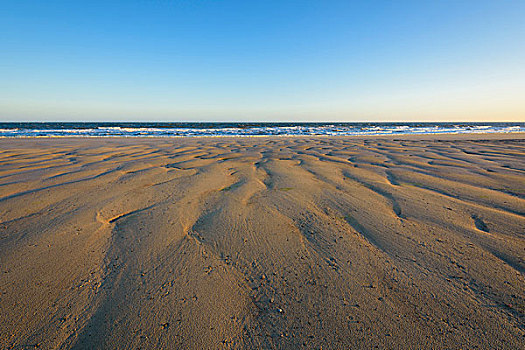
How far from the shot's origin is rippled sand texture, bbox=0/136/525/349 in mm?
1245

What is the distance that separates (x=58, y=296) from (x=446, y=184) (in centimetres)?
454

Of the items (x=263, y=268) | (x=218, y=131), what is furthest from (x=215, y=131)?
(x=263, y=268)

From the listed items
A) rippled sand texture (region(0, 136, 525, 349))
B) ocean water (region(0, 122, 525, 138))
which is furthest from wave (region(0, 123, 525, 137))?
rippled sand texture (region(0, 136, 525, 349))

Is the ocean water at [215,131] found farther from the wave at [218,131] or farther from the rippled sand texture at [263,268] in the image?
the rippled sand texture at [263,268]

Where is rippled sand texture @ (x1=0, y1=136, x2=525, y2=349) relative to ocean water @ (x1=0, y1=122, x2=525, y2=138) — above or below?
above

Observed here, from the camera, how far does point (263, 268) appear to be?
174 cm

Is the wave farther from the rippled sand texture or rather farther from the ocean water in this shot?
the rippled sand texture

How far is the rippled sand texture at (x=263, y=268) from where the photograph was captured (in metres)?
1.25

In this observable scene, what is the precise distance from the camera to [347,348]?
116 centimetres

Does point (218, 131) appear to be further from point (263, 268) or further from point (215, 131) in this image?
point (263, 268)

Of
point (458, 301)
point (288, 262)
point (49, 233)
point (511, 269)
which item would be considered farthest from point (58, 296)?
point (511, 269)

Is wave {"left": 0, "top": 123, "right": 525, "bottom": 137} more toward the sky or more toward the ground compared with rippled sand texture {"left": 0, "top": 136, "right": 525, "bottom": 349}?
more toward the ground

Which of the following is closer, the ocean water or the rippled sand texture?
the rippled sand texture

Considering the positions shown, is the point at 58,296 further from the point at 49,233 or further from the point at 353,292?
the point at 353,292
